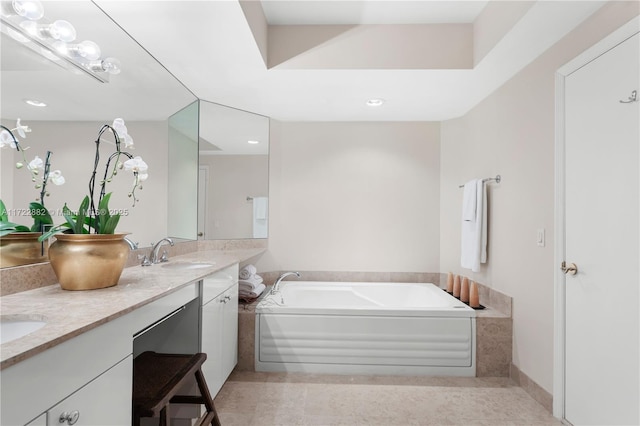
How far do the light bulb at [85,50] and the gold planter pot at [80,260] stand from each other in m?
0.86

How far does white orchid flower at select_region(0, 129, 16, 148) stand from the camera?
1.27 metres

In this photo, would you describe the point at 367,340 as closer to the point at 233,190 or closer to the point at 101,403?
the point at 233,190

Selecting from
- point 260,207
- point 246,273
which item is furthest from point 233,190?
point 246,273

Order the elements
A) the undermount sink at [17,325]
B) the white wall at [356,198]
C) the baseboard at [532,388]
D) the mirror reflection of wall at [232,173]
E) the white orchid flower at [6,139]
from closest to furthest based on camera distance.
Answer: the undermount sink at [17,325] < the white orchid flower at [6,139] < the baseboard at [532,388] < the mirror reflection of wall at [232,173] < the white wall at [356,198]

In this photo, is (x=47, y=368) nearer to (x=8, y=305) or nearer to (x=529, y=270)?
(x=8, y=305)

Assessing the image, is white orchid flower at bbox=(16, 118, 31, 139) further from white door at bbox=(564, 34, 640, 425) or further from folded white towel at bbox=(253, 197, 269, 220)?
white door at bbox=(564, 34, 640, 425)

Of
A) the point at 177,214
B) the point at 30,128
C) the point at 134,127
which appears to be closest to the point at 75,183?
the point at 30,128

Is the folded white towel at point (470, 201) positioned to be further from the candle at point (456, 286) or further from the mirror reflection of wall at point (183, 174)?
the mirror reflection of wall at point (183, 174)

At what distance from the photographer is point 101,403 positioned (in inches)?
38.7

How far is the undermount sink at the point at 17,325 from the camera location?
99 cm

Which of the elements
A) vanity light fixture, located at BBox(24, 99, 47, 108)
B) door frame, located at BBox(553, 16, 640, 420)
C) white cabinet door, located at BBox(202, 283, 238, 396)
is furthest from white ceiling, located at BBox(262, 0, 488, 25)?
white cabinet door, located at BBox(202, 283, 238, 396)

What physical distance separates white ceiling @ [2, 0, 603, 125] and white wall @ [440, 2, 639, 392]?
0.34 ft

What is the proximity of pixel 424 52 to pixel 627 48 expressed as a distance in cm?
111

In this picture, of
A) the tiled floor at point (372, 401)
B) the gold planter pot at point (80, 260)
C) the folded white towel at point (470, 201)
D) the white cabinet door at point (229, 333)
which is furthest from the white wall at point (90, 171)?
the folded white towel at point (470, 201)
